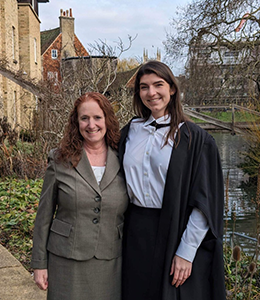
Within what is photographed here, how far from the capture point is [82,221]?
7.33ft

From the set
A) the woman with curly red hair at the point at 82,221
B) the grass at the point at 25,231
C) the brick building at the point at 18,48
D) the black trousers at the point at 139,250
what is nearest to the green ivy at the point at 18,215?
the grass at the point at 25,231

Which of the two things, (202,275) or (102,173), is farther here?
(102,173)

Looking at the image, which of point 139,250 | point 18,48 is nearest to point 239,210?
point 139,250

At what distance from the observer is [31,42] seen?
822 inches

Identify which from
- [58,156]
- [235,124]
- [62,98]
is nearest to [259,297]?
[58,156]

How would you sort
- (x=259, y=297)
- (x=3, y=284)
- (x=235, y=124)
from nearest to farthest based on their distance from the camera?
(x=3, y=284)
(x=259, y=297)
(x=235, y=124)

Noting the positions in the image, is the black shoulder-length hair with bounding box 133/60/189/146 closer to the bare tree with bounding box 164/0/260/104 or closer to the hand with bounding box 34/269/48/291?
the hand with bounding box 34/269/48/291

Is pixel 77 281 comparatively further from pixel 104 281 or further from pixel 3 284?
pixel 3 284

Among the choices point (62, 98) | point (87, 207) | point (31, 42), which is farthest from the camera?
point (31, 42)

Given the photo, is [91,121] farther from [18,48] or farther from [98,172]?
[18,48]

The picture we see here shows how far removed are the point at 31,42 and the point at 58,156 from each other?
2019 centimetres

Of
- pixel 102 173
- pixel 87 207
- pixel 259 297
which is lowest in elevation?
pixel 259 297

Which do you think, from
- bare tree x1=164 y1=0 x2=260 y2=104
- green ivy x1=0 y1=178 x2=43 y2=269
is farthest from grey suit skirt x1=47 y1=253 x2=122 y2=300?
bare tree x1=164 y1=0 x2=260 y2=104

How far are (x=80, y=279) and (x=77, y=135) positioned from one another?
890 mm
